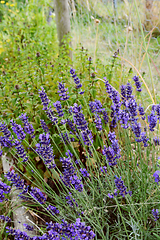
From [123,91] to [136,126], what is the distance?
0.44 m

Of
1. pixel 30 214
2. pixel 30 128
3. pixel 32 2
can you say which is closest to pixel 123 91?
pixel 30 128

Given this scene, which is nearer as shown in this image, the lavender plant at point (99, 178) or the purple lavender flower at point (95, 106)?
the lavender plant at point (99, 178)

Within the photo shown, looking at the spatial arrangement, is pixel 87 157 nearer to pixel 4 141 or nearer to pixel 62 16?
pixel 4 141

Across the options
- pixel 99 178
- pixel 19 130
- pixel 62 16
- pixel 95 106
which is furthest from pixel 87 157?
pixel 62 16

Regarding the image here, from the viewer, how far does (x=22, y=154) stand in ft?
4.29

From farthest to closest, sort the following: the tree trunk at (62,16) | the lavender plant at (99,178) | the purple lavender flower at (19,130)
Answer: the tree trunk at (62,16)
the purple lavender flower at (19,130)
the lavender plant at (99,178)

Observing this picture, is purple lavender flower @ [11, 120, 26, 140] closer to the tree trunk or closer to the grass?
the grass

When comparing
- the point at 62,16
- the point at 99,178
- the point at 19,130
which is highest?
the point at 62,16

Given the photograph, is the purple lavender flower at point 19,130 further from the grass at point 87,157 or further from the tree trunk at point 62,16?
the tree trunk at point 62,16

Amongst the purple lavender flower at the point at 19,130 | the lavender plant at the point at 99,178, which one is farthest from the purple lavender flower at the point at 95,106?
the purple lavender flower at the point at 19,130

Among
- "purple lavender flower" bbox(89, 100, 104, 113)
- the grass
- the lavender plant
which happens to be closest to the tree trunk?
the grass

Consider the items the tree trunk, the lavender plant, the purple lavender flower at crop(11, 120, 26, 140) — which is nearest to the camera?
the lavender plant

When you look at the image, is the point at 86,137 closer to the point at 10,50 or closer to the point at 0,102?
the point at 0,102

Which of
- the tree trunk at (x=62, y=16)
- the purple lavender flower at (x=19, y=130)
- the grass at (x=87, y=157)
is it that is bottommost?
the grass at (x=87, y=157)
